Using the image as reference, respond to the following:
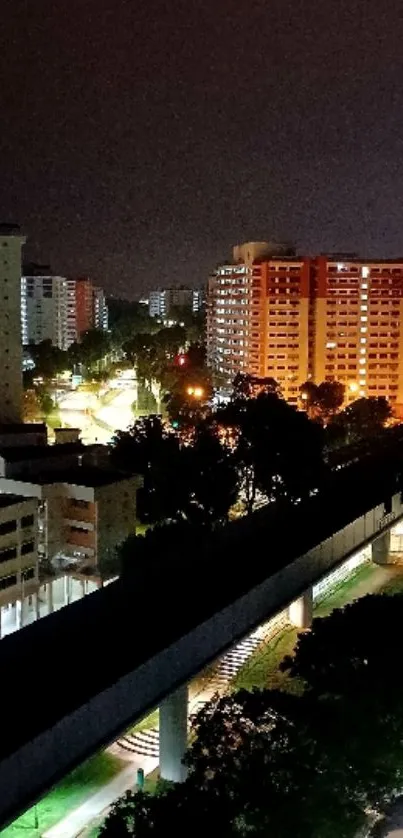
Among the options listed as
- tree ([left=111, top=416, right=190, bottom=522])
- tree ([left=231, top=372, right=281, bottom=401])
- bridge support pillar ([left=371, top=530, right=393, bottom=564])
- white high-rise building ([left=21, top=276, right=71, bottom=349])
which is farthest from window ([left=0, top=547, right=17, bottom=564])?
white high-rise building ([left=21, top=276, right=71, bottom=349])

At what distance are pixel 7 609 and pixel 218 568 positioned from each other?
214 cm

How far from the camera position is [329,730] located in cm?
461

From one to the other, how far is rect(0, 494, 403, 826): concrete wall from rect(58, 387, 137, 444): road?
10.1m

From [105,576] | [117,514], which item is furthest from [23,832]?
[117,514]

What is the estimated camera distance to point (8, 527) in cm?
750

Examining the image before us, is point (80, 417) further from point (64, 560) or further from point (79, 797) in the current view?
point (79, 797)

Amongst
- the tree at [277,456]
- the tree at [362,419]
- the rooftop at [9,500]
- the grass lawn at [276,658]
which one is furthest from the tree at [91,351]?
the rooftop at [9,500]

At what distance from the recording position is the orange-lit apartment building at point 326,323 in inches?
812

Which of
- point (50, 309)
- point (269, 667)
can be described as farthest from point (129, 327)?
point (269, 667)

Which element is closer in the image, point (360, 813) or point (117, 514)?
point (360, 813)

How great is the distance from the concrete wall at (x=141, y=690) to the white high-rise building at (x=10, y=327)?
316 inches

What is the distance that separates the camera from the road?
17781mm

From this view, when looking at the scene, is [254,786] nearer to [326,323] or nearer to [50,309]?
[326,323]

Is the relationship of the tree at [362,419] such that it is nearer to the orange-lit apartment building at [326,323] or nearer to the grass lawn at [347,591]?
the orange-lit apartment building at [326,323]
